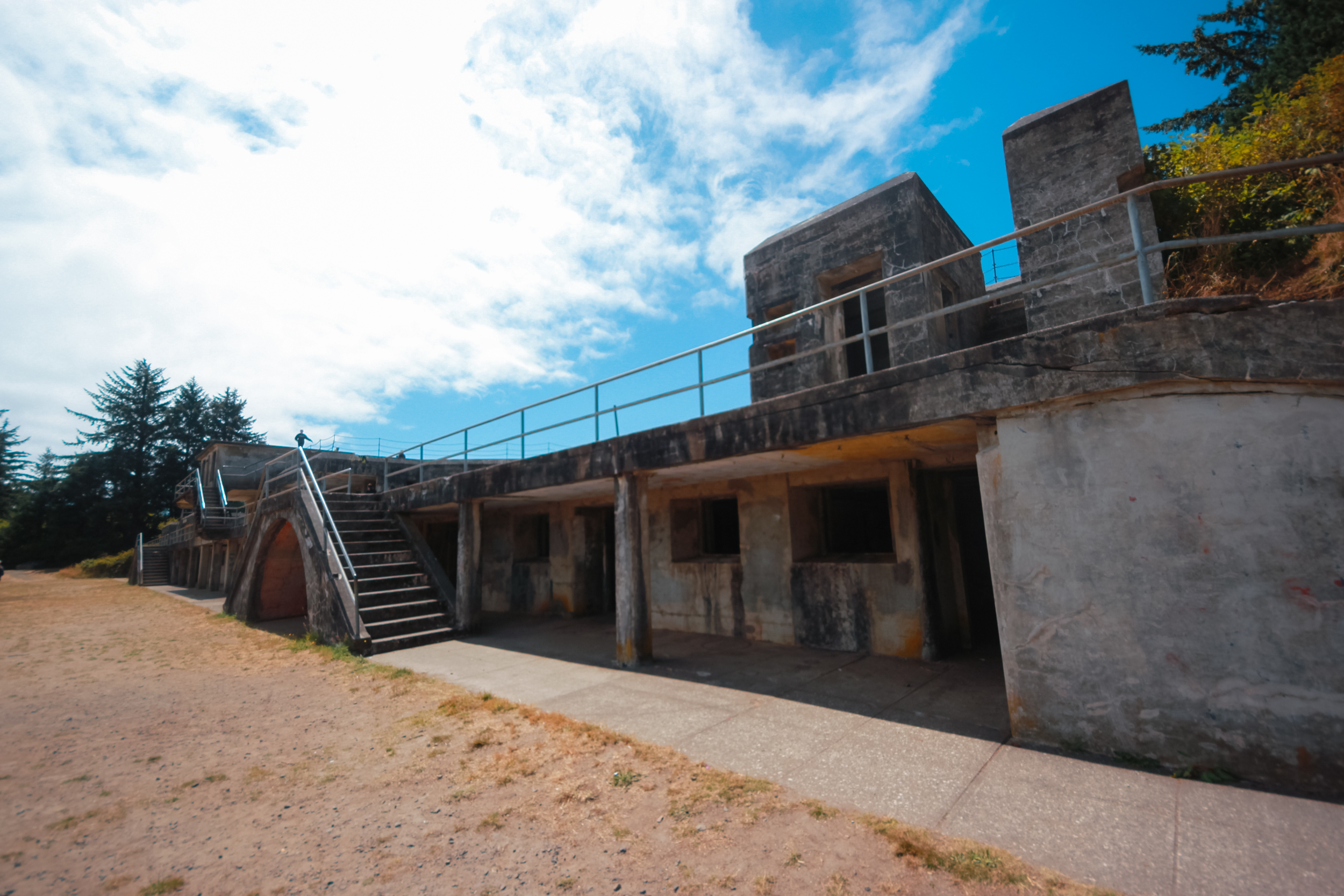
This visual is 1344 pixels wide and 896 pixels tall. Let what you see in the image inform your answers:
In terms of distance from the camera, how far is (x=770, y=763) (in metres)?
4.28

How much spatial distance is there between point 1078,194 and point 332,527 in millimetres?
13957

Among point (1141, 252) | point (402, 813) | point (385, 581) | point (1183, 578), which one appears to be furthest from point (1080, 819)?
point (385, 581)

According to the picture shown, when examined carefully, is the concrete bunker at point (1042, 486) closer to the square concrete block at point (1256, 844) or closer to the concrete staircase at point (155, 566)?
the square concrete block at point (1256, 844)

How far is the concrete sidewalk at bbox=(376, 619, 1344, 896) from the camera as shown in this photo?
2.80 metres

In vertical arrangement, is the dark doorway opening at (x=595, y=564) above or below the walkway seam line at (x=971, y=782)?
above

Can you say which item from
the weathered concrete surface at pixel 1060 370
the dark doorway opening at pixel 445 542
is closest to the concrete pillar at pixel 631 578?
the weathered concrete surface at pixel 1060 370

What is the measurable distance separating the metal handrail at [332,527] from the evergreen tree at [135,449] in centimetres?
4045

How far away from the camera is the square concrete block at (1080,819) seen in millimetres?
2787

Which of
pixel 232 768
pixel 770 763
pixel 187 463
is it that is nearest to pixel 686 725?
pixel 770 763

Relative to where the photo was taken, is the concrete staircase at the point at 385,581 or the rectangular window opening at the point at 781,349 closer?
the concrete staircase at the point at 385,581

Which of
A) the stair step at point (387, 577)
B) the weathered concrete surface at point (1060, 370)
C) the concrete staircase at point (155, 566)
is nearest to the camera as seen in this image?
the weathered concrete surface at point (1060, 370)

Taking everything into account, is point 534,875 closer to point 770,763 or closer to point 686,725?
point 770,763

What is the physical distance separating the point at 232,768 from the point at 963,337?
12.1 metres

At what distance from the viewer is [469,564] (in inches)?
428
